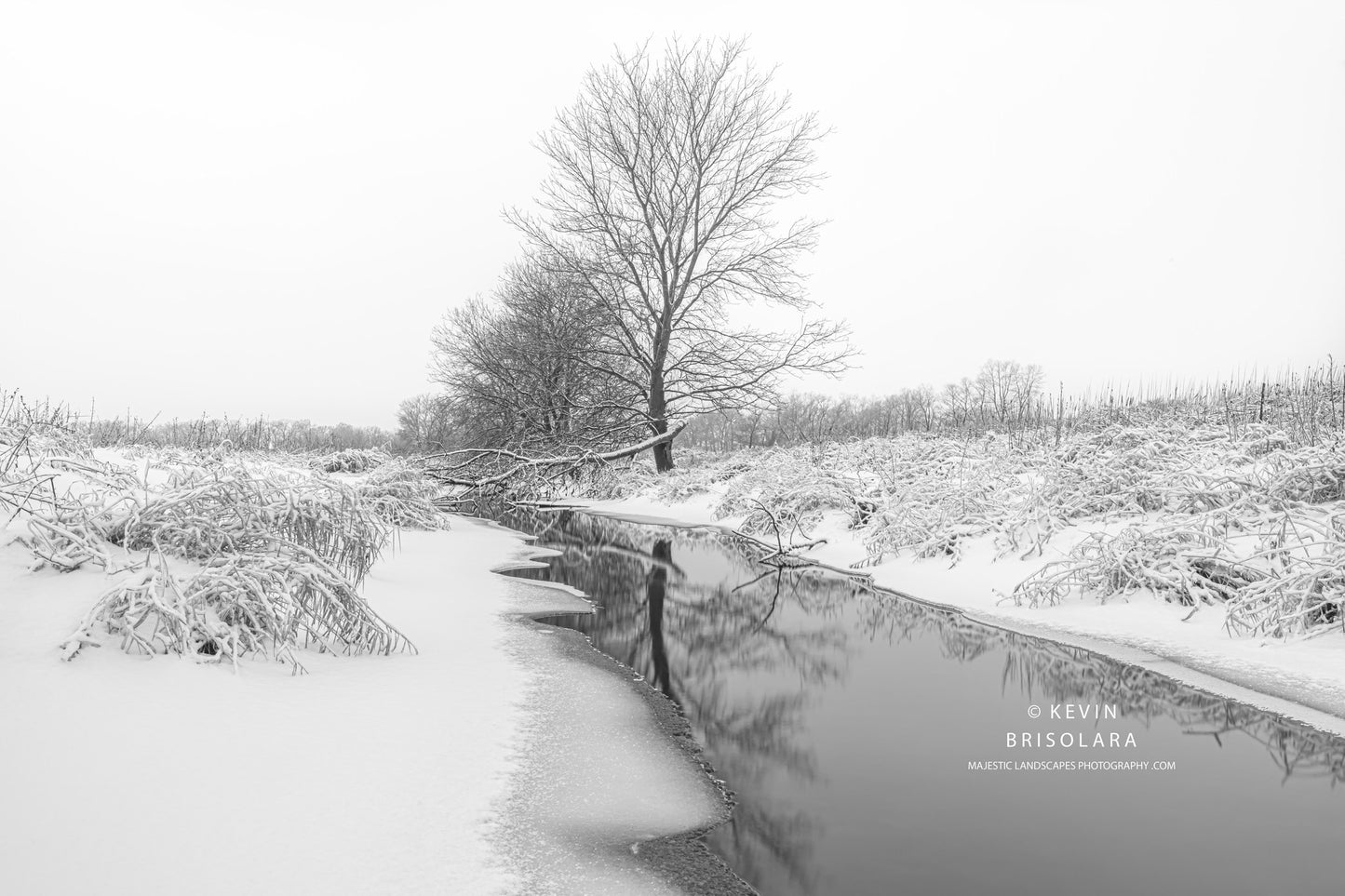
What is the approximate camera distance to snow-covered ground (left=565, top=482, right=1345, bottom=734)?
16.4 ft

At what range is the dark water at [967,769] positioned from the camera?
3.08 metres

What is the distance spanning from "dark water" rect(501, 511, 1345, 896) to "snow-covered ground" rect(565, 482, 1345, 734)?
30 cm

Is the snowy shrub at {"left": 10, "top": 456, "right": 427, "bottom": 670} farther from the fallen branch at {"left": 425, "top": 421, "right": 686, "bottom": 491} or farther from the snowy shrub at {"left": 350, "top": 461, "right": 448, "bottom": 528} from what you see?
the fallen branch at {"left": 425, "top": 421, "right": 686, "bottom": 491}

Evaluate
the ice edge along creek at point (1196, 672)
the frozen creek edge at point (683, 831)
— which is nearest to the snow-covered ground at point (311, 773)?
the frozen creek edge at point (683, 831)

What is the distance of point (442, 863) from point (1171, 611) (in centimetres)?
683

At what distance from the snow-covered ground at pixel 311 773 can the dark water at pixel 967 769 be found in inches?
21.8

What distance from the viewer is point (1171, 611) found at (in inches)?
268

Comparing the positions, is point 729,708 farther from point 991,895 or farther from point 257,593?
point 257,593

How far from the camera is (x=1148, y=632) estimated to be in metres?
6.52

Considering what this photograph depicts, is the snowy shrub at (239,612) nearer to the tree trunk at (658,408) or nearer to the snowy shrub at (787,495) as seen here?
the snowy shrub at (787,495)

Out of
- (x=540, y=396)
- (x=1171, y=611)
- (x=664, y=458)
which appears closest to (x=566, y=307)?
(x=540, y=396)

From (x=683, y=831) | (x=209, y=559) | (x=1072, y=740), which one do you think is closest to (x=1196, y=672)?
(x=1072, y=740)

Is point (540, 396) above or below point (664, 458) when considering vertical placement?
above

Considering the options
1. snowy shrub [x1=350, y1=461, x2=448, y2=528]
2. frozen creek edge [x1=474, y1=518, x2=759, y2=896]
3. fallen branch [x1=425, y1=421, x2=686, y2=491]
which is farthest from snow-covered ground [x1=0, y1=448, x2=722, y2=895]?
fallen branch [x1=425, y1=421, x2=686, y2=491]
